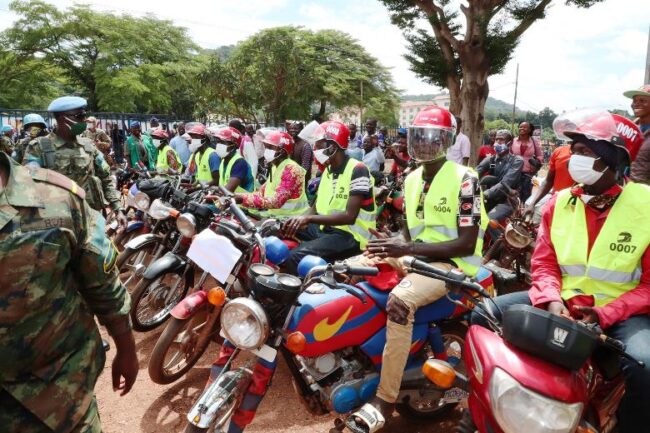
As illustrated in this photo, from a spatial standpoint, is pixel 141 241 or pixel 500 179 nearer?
pixel 141 241

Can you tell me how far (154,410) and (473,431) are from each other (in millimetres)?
2204

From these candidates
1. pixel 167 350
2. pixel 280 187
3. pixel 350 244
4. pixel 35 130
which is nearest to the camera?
pixel 167 350

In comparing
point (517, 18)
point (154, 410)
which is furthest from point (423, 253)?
point (517, 18)

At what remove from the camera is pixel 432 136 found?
2.96 meters

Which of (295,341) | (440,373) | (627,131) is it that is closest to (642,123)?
(627,131)

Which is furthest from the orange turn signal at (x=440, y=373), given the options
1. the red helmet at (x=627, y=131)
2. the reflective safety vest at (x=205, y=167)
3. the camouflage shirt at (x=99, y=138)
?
the camouflage shirt at (x=99, y=138)

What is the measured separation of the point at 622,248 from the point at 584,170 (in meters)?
0.43

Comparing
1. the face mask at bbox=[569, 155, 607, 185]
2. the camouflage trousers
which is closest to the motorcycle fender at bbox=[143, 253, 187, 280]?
the camouflage trousers

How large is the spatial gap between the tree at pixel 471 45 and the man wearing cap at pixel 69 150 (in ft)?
31.5

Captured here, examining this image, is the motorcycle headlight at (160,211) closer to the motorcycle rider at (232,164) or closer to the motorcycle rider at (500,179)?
the motorcycle rider at (232,164)

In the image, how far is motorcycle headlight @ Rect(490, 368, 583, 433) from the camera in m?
1.48

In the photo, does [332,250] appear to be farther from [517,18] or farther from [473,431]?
[517,18]

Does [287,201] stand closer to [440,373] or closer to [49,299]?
[440,373]

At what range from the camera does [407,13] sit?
42.9ft
